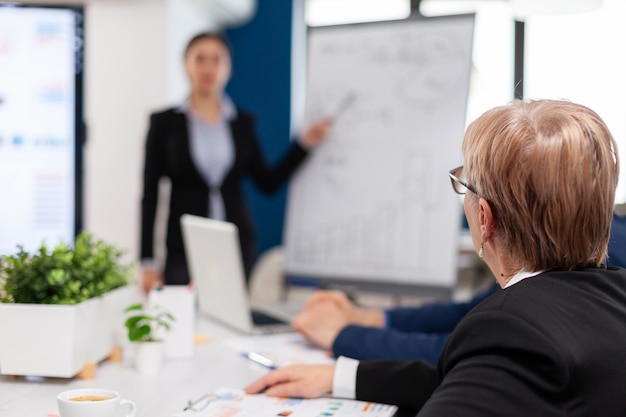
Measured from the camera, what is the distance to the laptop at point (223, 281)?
72.3 inches

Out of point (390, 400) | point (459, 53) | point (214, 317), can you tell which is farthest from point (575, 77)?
point (390, 400)

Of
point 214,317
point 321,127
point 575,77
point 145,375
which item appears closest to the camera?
point 145,375

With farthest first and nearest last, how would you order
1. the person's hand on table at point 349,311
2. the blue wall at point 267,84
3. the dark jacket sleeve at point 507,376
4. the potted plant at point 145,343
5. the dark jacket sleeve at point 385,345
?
the blue wall at point 267,84 → the person's hand on table at point 349,311 → the dark jacket sleeve at point 385,345 → the potted plant at point 145,343 → the dark jacket sleeve at point 507,376

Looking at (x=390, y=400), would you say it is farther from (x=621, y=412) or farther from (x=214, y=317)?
(x=214, y=317)

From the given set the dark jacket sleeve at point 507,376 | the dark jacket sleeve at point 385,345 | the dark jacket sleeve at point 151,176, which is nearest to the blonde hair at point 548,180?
the dark jacket sleeve at point 507,376

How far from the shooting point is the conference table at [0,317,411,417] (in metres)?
1.22

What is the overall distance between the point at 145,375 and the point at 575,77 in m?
4.40

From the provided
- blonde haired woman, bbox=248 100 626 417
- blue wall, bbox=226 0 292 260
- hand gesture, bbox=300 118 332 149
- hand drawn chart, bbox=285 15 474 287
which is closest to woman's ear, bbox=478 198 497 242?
blonde haired woman, bbox=248 100 626 417

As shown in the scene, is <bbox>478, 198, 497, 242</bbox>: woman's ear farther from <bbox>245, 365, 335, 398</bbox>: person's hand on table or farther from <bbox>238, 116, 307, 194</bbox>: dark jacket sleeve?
<bbox>238, 116, 307, 194</bbox>: dark jacket sleeve

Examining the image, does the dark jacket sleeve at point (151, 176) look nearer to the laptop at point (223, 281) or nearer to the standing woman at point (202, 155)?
the standing woman at point (202, 155)

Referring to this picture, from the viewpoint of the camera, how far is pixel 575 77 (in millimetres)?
5039

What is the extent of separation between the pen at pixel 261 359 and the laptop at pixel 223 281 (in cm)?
25

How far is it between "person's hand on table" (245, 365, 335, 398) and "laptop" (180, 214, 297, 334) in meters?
0.51

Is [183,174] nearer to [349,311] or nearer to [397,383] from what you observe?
[349,311]
